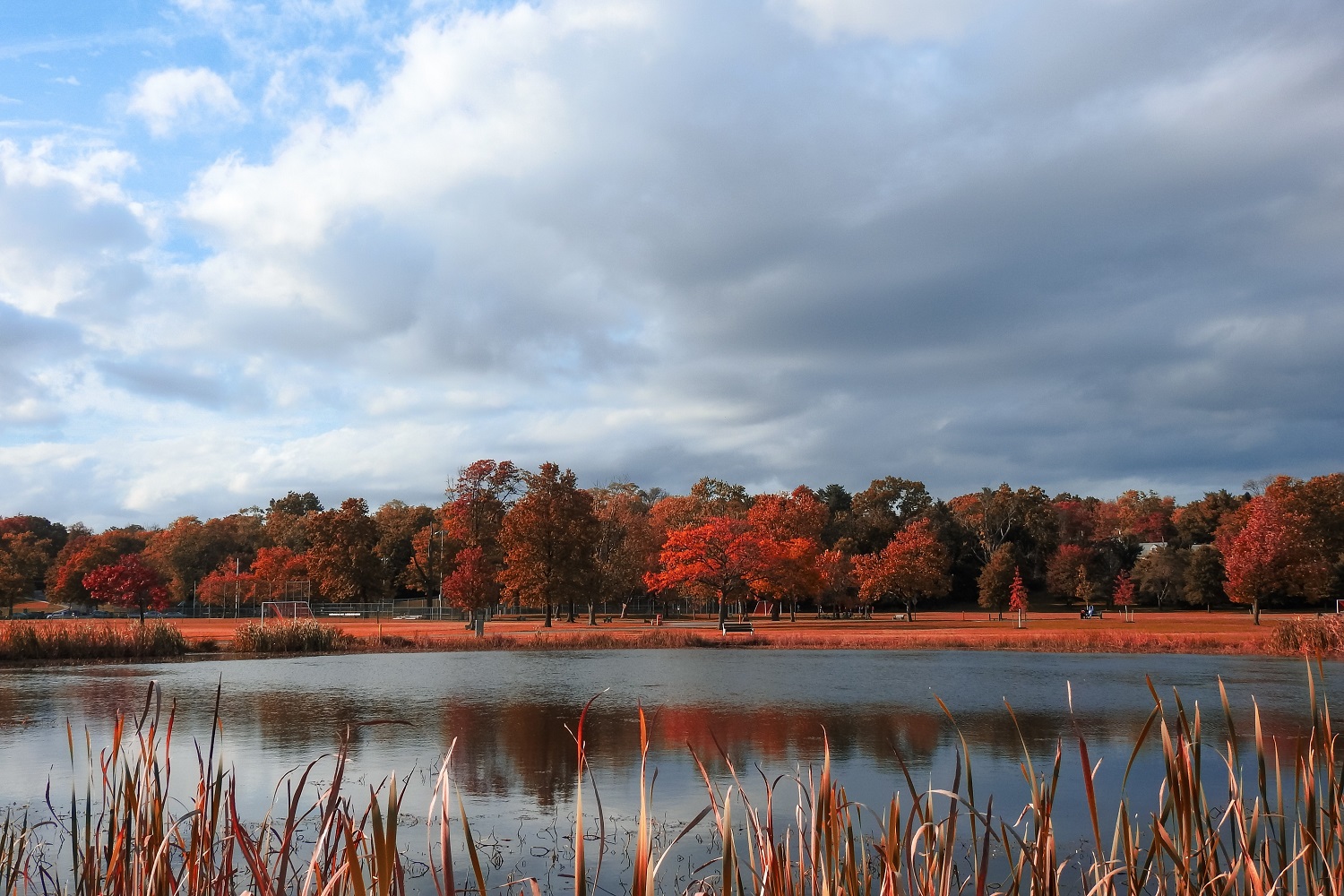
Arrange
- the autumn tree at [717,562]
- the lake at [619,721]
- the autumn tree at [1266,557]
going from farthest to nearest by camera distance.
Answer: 1. the autumn tree at [717,562]
2. the autumn tree at [1266,557]
3. the lake at [619,721]

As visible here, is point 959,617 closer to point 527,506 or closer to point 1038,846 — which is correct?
point 527,506

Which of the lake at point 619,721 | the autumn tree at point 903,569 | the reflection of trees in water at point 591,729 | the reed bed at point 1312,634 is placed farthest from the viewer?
the autumn tree at point 903,569

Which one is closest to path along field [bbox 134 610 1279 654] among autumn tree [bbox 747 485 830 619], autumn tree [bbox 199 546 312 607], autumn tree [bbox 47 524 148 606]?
autumn tree [bbox 747 485 830 619]

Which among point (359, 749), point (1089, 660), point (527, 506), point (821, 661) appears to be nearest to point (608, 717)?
point (359, 749)

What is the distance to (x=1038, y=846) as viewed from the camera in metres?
3.85

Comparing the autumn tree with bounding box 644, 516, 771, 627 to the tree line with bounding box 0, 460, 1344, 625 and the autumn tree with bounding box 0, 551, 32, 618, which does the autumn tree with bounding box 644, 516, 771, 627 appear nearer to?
the tree line with bounding box 0, 460, 1344, 625

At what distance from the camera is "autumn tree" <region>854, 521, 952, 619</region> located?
71312mm

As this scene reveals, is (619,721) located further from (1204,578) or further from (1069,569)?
(1069,569)

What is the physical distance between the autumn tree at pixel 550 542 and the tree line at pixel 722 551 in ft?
0.37

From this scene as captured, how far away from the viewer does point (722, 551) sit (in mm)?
63500

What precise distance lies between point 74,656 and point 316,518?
40.4m

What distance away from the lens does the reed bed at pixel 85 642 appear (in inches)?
1383

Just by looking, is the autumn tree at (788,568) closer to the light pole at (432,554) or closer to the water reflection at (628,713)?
the water reflection at (628,713)

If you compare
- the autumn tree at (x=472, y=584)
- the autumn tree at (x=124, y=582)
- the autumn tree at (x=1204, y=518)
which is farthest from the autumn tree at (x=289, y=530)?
the autumn tree at (x=1204, y=518)
